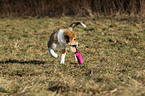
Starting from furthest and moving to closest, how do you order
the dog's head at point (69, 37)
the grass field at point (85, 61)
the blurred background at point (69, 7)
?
1. the blurred background at point (69, 7)
2. the dog's head at point (69, 37)
3. the grass field at point (85, 61)

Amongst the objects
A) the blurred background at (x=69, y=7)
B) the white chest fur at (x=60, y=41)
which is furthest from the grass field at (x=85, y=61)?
the blurred background at (x=69, y=7)

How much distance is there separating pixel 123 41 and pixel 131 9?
3.86 metres

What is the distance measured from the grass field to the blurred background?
26.8 inches

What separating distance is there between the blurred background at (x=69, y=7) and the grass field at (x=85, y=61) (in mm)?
681

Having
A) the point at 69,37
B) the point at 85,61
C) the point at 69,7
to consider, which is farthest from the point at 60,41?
the point at 69,7

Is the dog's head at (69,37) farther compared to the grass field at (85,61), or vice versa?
the dog's head at (69,37)

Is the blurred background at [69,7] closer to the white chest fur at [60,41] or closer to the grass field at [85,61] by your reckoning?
the grass field at [85,61]

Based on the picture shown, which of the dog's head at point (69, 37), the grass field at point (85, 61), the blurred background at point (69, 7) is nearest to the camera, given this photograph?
the grass field at point (85, 61)

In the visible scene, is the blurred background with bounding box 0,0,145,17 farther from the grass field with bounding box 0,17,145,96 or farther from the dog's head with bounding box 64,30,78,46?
the dog's head with bounding box 64,30,78,46

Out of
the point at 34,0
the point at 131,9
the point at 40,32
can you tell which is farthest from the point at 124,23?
the point at 34,0

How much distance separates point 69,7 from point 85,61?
730cm

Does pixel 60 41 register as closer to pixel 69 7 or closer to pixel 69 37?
pixel 69 37

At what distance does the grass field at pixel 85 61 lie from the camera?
9.39 feet

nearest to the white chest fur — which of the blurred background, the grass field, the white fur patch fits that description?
the white fur patch
